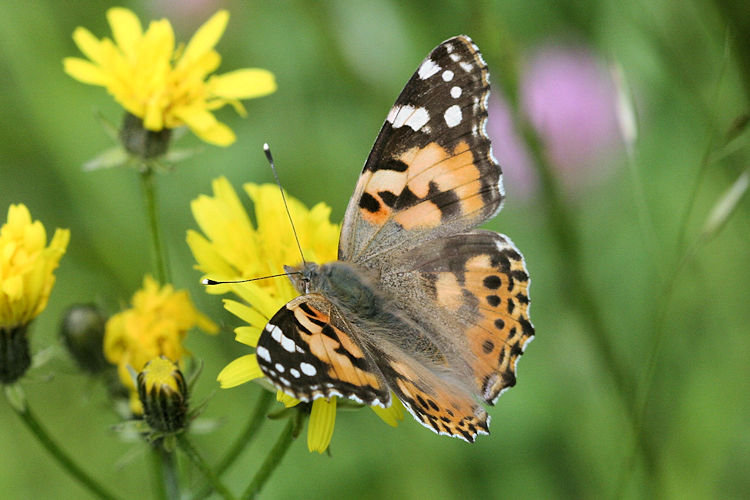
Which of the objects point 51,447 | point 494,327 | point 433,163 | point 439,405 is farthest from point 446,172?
point 51,447

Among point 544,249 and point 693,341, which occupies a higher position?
point 544,249

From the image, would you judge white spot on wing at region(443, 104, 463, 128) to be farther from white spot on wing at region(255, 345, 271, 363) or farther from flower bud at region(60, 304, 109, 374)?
flower bud at region(60, 304, 109, 374)

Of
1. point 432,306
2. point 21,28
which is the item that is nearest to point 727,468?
point 432,306

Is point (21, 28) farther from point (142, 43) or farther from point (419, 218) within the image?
point (419, 218)

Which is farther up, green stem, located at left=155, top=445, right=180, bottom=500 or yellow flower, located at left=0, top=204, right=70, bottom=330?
yellow flower, located at left=0, top=204, right=70, bottom=330

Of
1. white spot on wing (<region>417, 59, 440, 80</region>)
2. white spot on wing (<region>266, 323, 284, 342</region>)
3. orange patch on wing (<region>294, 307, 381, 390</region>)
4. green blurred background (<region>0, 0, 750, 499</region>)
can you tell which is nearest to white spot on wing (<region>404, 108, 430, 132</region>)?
white spot on wing (<region>417, 59, 440, 80</region>)

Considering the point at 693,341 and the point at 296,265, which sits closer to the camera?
the point at 296,265
